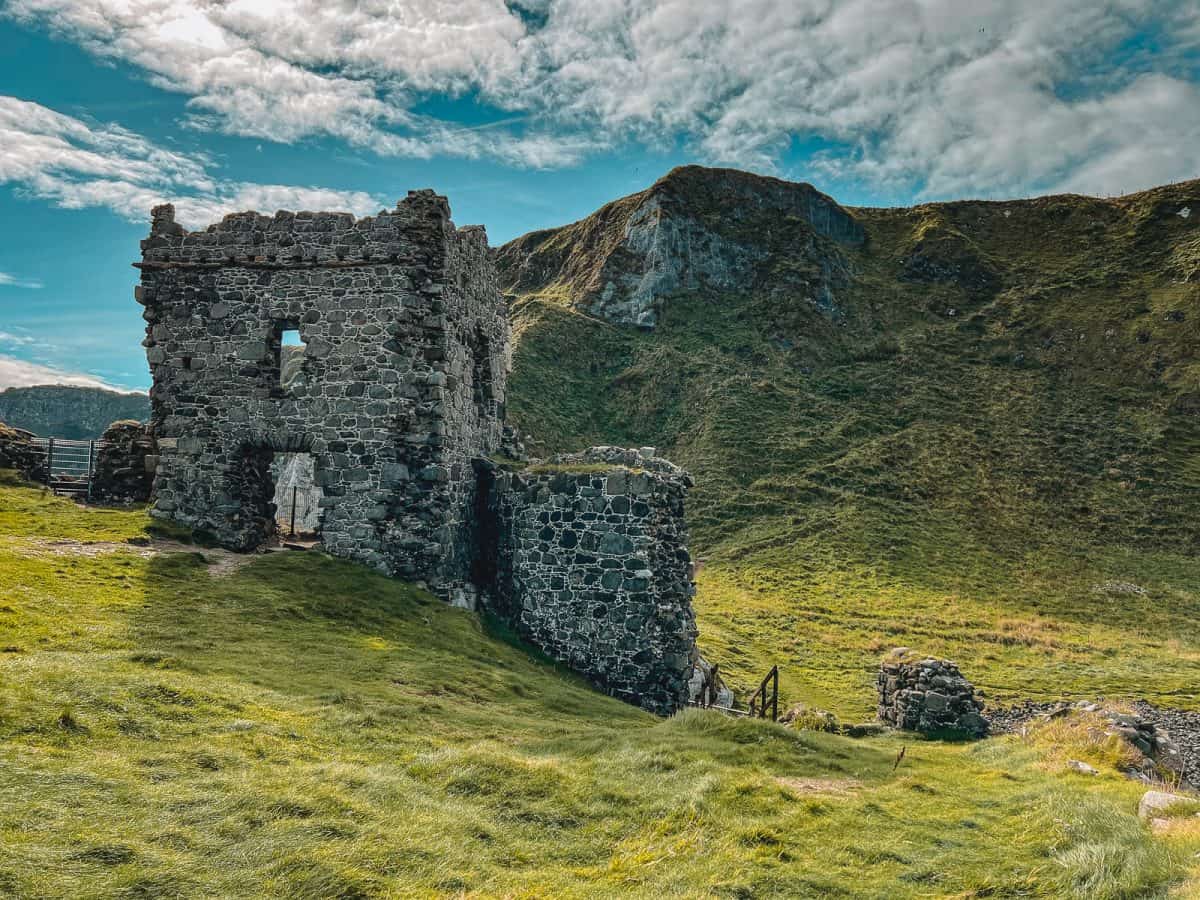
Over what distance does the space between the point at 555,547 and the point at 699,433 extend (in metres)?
45.2

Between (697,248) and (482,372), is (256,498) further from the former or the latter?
(697,248)

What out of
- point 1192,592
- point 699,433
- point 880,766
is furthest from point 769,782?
point 699,433

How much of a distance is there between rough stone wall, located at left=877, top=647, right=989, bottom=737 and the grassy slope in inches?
67.1

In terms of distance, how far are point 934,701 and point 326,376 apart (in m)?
14.7

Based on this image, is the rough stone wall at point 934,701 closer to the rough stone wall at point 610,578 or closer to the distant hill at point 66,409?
the rough stone wall at point 610,578

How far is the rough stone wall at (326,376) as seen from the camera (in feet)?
55.7

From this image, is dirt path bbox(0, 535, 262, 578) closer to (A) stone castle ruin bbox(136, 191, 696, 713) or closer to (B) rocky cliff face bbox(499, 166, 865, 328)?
(A) stone castle ruin bbox(136, 191, 696, 713)

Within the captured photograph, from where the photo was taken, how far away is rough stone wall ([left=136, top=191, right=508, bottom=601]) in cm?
1698

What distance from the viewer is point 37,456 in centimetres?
1920

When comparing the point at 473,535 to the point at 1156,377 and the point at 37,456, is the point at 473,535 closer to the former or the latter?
the point at 37,456

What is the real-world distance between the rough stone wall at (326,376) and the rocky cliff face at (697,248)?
6003 cm

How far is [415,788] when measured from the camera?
24.5 ft

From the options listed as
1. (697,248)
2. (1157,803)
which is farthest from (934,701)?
(697,248)

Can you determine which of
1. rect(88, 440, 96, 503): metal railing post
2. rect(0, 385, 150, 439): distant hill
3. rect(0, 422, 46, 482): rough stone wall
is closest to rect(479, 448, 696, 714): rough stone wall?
rect(88, 440, 96, 503): metal railing post
